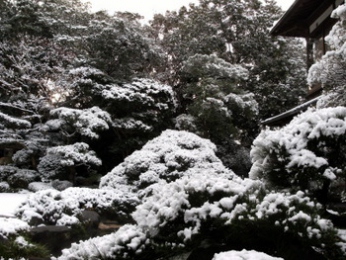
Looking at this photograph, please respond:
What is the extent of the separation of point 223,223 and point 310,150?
1208 mm

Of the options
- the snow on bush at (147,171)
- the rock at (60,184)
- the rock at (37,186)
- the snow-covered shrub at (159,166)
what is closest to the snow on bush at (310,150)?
the snow on bush at (147,171)

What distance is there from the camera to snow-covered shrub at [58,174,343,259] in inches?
121

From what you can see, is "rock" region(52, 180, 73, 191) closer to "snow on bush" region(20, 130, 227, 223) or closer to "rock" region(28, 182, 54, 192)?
"rock" region(28, 182, 54, 192)

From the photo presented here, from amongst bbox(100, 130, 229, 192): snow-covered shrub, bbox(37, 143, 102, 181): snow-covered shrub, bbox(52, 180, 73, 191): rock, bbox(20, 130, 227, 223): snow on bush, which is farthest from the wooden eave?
bbox(52, 180, 73, 191): rock

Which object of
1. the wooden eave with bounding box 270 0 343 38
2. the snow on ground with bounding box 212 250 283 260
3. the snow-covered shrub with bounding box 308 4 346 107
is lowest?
the snow on ground with bounding box 212 250 283 260

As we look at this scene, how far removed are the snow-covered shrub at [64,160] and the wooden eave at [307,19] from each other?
7236mm

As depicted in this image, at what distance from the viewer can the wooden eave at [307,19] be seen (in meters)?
11.4

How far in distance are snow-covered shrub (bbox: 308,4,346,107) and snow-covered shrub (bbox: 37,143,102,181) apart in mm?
7360

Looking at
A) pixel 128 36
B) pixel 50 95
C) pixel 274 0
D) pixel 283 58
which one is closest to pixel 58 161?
pixel 50 95

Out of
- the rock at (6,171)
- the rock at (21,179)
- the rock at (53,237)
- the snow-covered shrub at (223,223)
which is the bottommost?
the rock at (53,237)

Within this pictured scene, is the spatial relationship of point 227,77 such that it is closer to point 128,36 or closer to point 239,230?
point 128,36

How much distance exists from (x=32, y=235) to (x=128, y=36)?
997cm

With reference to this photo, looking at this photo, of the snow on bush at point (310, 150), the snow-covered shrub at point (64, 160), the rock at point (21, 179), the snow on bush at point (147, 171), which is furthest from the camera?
the snow-covered shrub at point (64, 160)

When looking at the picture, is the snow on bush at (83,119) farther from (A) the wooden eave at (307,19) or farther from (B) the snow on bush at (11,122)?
(A) the wooden eave at (307,19)
